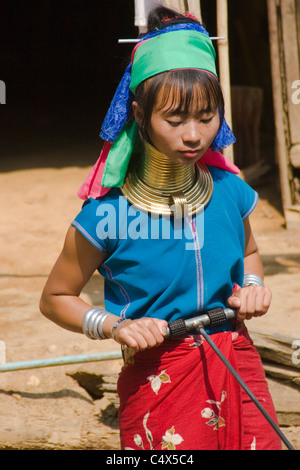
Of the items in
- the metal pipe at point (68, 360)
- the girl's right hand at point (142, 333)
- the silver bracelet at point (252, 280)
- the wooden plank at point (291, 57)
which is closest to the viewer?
the girl's right hand at point (142, 333)

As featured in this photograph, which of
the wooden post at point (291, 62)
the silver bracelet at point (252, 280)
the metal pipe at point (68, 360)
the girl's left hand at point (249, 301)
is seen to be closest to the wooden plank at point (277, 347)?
the metal pipe at point (68, 360)

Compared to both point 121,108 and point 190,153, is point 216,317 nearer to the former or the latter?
point 190,153

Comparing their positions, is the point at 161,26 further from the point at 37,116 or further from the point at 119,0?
the point at 119,0

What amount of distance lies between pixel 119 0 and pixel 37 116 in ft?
8.98

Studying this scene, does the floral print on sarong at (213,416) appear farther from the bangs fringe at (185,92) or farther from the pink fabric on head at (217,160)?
the bangs fringe at (185,92)

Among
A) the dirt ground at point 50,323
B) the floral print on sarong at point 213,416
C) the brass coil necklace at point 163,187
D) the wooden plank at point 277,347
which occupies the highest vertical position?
the brass coil necklace at point 163,187

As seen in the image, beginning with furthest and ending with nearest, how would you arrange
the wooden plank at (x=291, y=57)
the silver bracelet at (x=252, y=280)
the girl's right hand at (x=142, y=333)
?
the wooden plank at (x=291, y=57), the silver bracelet at (x=252, y=280), the girl's right hand at (x=142, y=333)

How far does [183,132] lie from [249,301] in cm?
53

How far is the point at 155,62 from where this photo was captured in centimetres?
191

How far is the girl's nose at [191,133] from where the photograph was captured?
1.90 metres

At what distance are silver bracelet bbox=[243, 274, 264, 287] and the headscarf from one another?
53cm

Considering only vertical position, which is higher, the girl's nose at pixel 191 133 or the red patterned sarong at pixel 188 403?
the girl's nose at pixel 191 133

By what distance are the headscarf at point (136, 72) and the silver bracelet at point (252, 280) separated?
0.53 meters

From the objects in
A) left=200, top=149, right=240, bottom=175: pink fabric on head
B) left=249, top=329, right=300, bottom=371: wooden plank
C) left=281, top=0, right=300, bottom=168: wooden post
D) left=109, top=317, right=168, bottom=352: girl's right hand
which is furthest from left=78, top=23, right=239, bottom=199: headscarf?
left=281, top=0, right=300, bottom=168: wooden post
